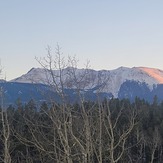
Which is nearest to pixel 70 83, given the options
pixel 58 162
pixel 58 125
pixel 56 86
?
pixel 56 86

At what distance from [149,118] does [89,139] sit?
41.8 metres

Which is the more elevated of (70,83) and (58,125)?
(70,83)

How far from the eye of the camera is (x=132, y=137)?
45000 millimetres

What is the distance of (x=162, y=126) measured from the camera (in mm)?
43750

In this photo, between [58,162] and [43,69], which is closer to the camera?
[58,162]

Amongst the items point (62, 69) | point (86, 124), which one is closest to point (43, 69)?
point (62, 69)

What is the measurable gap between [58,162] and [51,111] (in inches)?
37.1

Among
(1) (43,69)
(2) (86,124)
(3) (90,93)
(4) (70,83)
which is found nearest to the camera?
(2) (86,124)

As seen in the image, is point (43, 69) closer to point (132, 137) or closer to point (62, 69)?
point (62, 69)

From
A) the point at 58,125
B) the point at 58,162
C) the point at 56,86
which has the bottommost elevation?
the point at 58,162

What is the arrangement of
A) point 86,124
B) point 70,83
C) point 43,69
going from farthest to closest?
point 43,69 → point 70,83 → point 86,124

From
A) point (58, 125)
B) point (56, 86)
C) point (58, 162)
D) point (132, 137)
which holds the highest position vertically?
point (56, 86)

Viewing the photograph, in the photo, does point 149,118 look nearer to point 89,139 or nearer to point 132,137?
point 132,137

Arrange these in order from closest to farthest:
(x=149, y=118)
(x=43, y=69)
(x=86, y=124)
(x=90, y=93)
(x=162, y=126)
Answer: (x=86, y=124)
(x=43, y=69)
(x=90, y=93)
(x=162, y=126)
(x=149, y=118)
